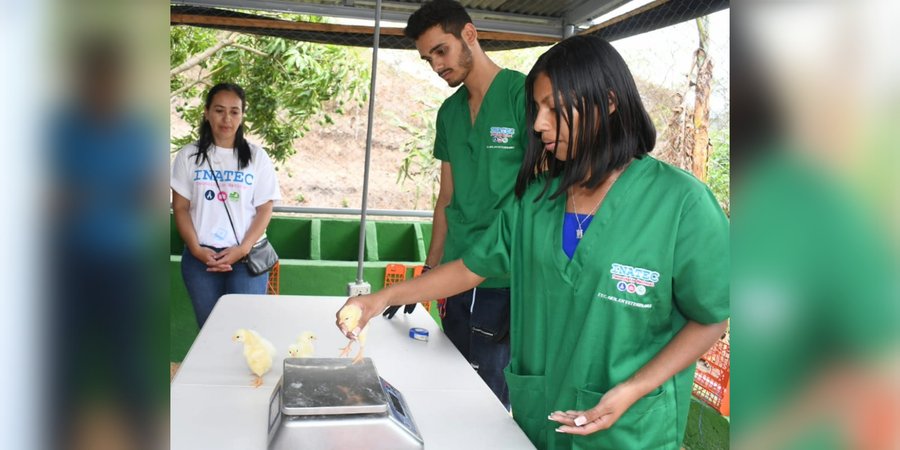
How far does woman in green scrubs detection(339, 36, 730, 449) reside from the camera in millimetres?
1323

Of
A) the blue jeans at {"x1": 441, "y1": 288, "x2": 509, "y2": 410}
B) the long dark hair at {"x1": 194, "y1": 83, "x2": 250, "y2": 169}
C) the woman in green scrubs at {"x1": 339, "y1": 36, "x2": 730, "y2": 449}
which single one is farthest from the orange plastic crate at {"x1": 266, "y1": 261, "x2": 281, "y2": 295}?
the woman in green scrubs at {"x1": 339, "y1": 36, "x2": 730, "y2": 449}

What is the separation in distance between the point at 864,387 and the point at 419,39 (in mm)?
2321

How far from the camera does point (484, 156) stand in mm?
2379

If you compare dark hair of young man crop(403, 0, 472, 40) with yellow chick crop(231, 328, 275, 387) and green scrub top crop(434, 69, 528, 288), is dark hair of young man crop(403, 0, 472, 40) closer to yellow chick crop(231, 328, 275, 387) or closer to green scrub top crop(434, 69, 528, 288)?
green scrub top crop(434, 69, 528, 288)

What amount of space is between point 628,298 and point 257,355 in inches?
35.7

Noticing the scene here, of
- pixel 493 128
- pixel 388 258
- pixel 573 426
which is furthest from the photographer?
pixel 388 258

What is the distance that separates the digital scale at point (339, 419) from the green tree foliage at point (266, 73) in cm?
565

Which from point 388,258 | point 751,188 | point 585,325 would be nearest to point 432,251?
point 585,325

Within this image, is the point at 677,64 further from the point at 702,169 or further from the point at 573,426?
the point at 573,426

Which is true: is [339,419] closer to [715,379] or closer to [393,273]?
[715,379]

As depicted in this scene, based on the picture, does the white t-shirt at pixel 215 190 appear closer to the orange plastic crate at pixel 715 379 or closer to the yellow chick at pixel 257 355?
the yellow chick at pixel 257 355

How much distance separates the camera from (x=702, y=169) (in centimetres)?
409

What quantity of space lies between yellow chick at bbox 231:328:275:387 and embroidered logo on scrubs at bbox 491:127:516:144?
1.08 meters

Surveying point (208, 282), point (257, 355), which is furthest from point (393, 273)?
point (257, 355)
